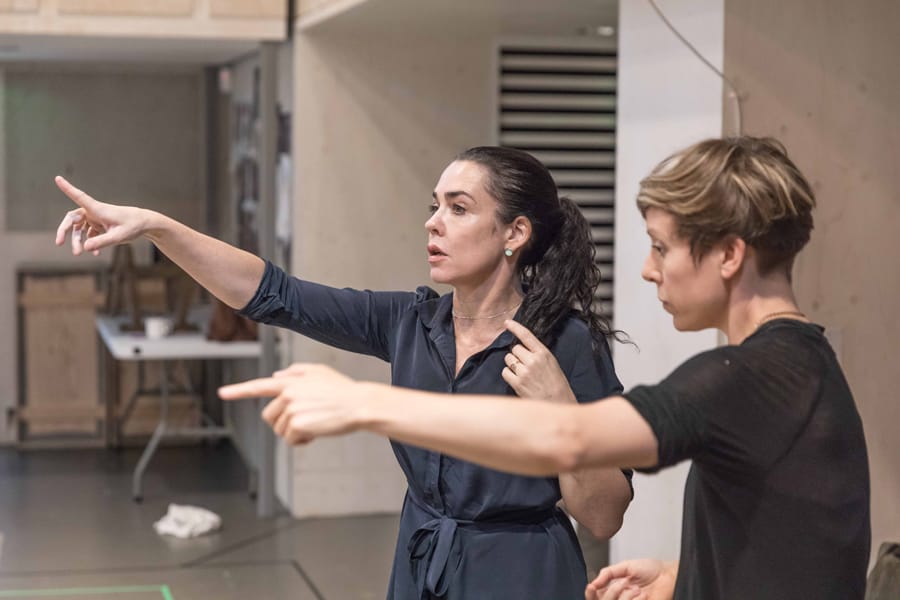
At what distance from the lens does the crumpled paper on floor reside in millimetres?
6105

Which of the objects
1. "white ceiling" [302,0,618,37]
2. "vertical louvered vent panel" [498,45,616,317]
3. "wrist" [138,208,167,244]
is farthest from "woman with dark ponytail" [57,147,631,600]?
"vertical louvered vent panel" [498,45,616,317]

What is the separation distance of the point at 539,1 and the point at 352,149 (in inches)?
57.8

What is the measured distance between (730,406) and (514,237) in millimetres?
1126

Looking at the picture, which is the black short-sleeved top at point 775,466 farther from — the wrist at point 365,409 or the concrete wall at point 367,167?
the concrete wall at point 367,167

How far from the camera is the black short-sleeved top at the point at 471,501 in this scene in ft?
7.97

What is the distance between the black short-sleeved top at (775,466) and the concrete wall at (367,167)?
4.80 metres

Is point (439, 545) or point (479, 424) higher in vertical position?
point (479, 424)

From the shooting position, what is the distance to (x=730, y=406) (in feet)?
4.99

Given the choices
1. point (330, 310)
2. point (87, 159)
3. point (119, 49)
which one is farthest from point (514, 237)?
point (87, 159)

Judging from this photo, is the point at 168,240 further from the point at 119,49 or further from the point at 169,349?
the point at 119,49

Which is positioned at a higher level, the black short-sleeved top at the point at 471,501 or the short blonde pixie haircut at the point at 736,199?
the short blonde pixie haircut at the point at 736,199

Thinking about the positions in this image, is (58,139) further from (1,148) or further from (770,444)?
(770,444)

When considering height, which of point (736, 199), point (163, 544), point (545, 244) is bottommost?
point (163, 544)

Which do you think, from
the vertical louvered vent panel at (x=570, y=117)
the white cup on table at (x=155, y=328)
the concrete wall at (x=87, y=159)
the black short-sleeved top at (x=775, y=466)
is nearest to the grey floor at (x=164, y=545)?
the white cup on table at (x=155, y=328)
